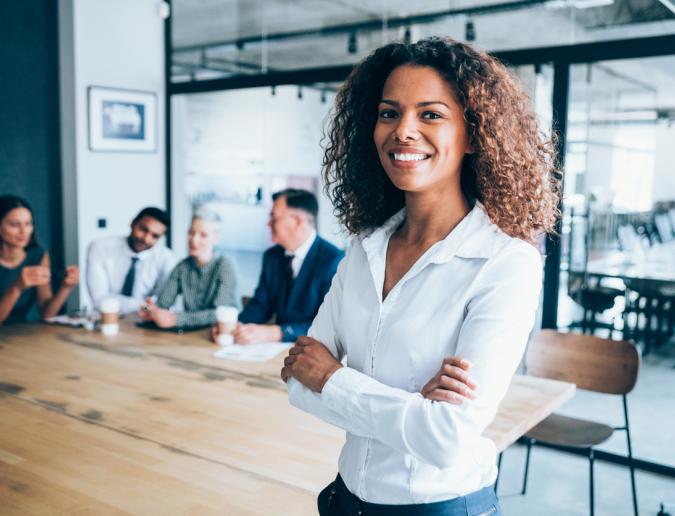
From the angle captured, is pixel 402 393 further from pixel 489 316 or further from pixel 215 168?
pixel 215 168

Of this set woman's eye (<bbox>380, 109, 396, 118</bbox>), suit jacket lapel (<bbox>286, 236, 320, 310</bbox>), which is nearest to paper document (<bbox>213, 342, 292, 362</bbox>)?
suit jacket lapel (<bbox>286, 236, 320, 310</bbox>)

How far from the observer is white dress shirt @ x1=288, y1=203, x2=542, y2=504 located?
3.45ft

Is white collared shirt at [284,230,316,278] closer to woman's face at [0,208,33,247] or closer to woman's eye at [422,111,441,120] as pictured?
woman's face at [0,208,33,247]

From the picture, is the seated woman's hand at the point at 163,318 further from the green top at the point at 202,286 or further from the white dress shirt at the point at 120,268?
the white dress shirt at the point at 120,268

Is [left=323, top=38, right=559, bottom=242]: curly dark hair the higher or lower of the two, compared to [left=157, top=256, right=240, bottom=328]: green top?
higher

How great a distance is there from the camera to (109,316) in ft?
10.2

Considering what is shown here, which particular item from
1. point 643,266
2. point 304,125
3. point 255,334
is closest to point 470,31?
point 304,125

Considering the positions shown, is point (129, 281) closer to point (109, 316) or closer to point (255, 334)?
point (109, 316)

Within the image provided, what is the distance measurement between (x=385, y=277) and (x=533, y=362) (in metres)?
2.00

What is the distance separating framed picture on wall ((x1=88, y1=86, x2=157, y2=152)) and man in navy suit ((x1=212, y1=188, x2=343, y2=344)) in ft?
8.18

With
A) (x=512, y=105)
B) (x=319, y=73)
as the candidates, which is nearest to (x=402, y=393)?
(x=512, y=105)

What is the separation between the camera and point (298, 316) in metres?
3.22

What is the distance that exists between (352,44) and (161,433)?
316 centimetres

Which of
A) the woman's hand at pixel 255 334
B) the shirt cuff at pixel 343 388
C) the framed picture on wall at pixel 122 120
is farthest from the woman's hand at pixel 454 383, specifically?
the framed picture on wall at pixel 122 120
